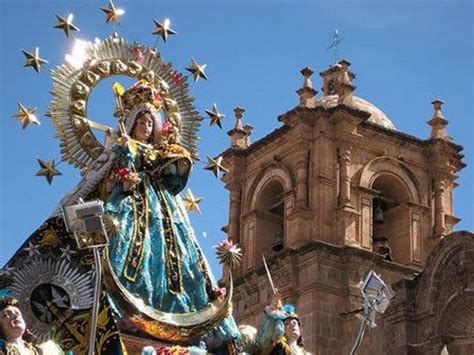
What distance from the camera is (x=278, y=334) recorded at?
10.1m

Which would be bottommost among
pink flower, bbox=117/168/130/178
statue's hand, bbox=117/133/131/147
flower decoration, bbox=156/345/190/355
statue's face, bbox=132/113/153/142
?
flower decoration, bbox=156/345/190/355

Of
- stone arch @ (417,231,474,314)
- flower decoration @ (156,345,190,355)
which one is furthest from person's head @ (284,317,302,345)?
stone arch @ (417,231,474,314)

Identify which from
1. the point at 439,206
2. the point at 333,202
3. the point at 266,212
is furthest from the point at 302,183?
the point at 439,206

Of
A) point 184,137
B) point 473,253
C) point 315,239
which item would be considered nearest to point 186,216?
point 184,137

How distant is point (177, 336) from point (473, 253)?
1717cm

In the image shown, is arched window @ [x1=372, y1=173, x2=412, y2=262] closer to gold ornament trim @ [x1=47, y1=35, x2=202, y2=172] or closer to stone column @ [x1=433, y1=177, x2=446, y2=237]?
stone column @ [x1=433, y1=177, x2=446, y2=237]

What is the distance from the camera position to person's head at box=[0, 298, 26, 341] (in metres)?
8.15

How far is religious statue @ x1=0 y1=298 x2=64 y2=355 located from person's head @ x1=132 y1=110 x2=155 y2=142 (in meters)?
2.96

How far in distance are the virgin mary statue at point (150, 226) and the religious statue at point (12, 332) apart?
1386 mm

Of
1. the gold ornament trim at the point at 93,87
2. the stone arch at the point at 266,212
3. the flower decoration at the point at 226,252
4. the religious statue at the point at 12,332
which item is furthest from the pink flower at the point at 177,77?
the stone arch at the point at 266,212

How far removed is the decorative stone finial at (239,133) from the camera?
121 ft

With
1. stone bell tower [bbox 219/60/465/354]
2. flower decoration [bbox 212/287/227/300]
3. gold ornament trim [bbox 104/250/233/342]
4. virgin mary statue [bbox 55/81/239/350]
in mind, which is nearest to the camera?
gold ornament trim [bbox 104/250/233/342]

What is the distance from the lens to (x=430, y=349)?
26.7 m

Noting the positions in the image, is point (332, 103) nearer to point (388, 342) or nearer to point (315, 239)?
point (315, 239)
